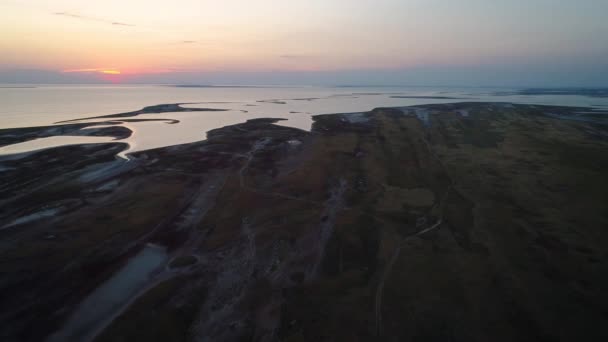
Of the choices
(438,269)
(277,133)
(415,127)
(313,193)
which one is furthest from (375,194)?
(415,127)

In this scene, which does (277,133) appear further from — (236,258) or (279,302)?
(279,302)

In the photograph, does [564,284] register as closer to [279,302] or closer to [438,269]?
[438,269]

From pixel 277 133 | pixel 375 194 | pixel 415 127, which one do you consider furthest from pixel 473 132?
pixel 375 194

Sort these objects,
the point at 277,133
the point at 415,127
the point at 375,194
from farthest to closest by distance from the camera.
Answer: the point at 415,127, the point at 277,133, the point at 375,194

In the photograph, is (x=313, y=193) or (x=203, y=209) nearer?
(x=203, y=209)

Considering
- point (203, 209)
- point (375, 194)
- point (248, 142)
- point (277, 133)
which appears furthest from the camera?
point (277, 133)

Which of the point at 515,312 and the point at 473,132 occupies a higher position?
the point at 473,132
